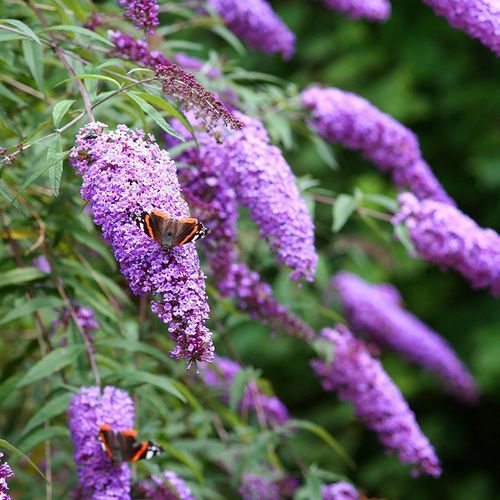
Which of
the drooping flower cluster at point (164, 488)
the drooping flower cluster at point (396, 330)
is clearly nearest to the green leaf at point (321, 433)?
the drooping flower cluster at point (164, 488)

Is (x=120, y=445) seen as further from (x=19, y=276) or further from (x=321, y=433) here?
(x=321, y=433)

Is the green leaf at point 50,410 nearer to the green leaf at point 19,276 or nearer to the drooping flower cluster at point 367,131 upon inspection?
the green leaf at point 19,276

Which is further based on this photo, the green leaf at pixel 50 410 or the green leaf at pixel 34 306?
the green leaf at pixel 34 306

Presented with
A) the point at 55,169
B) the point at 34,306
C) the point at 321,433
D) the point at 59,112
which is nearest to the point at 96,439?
the point at 34,306

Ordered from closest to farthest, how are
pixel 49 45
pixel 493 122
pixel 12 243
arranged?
pixel 49 45 < pixel 12 243 < pixel 493 122

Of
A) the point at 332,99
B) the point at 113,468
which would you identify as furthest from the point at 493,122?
the point at 113,468

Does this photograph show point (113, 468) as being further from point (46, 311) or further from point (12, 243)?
point (46, 311)
